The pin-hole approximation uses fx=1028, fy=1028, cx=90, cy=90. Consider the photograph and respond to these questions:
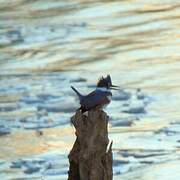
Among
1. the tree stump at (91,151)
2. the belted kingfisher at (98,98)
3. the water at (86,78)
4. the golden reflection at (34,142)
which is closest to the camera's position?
the tree stump at (91,151)

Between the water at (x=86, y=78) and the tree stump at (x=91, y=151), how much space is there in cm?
299

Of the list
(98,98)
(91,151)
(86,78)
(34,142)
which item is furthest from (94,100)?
(86,78)

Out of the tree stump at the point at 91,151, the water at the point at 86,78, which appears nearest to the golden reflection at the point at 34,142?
the water at the point at 86,78

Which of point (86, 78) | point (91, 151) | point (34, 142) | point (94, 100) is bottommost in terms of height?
point (91, 151)

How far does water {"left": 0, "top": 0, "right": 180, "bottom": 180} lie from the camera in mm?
9641

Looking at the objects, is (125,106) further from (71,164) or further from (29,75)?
(71,164)

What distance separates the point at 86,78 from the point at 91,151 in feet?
23.0

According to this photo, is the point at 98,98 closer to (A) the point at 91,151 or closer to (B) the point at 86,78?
(A) the point at 91,151

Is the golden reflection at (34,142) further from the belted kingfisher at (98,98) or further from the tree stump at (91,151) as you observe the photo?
the tree stump at (91,151)

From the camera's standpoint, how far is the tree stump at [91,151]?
18.9 ft

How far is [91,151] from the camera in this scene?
5.80m

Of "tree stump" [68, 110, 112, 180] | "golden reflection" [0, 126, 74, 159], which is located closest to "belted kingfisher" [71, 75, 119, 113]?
"tree stump" [68, 110, 112, 180]

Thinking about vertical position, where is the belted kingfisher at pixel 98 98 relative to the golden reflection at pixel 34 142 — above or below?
below

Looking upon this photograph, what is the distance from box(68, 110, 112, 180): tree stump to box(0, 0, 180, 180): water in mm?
2989
